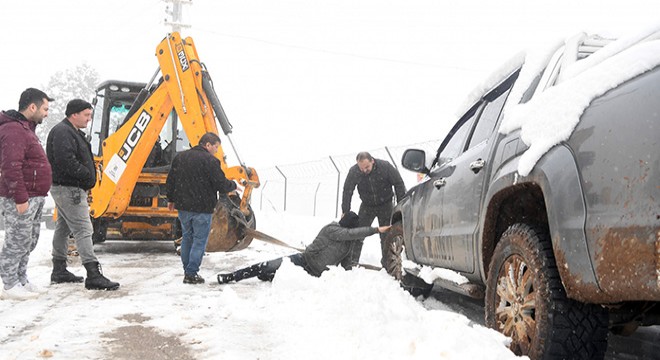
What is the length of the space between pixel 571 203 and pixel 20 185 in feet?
15.8

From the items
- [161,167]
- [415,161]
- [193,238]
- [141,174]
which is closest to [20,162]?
[193,238]

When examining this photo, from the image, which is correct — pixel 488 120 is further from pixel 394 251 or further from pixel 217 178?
pixel 217 178

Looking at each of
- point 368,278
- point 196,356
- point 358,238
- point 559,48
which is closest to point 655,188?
point 559,48

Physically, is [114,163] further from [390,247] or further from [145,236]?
[390,247]

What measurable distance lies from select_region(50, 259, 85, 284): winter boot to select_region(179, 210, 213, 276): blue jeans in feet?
3.93

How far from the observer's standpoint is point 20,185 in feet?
17.1

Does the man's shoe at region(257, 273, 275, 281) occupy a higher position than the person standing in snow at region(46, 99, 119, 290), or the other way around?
the person standing in snow at region(46, 99, 119, 290)

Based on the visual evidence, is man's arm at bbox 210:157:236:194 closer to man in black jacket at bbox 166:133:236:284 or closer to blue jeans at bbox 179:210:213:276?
man in black jacket at bbox 166:133:236:284

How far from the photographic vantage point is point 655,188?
6.63ft

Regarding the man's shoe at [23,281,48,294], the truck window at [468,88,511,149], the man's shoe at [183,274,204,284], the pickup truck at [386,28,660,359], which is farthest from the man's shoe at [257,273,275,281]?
the pickup truck at [386,28,660,359]

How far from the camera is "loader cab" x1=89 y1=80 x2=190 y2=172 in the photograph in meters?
10.9

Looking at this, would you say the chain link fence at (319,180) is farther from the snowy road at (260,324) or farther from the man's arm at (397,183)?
the snowy road at (260,324)

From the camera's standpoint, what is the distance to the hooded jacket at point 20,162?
521cm

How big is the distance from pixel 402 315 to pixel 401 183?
174 inches
